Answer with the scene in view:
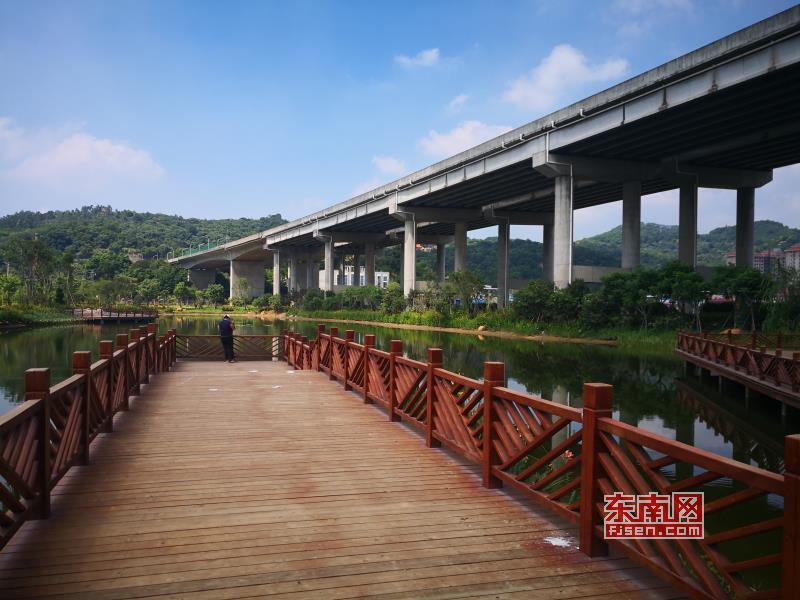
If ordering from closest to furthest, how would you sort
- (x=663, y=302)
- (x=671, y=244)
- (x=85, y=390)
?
(x=85, y=390)
(x=663, y=302)
(x=671, y=244)

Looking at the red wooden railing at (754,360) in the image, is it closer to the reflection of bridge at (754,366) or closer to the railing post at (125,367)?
the reflection of bridge at (754,366)

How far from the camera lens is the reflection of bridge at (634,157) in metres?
23.6

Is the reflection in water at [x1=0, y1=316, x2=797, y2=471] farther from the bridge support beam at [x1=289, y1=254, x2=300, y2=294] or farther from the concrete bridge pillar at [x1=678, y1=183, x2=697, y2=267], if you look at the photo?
the bridge support beam at [x1=289, y1=254, x2=300, y2=294]

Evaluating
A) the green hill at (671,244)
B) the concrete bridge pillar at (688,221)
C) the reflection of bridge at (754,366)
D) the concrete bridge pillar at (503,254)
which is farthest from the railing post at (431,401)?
the green hill at (671,244)

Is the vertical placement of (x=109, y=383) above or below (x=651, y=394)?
above

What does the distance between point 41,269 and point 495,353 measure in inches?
1903

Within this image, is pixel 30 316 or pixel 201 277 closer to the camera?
pixel 30 316

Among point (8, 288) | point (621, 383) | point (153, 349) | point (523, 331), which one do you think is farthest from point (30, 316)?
point (621, 383)

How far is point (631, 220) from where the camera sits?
124 ft

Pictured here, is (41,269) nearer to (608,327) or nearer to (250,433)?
→ (608,327)

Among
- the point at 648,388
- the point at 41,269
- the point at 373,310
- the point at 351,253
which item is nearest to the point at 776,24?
the point at 648,388

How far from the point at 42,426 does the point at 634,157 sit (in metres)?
35.3

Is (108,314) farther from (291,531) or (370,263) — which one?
(291,531)

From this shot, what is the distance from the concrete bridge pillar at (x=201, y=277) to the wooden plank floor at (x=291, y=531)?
335 feet
